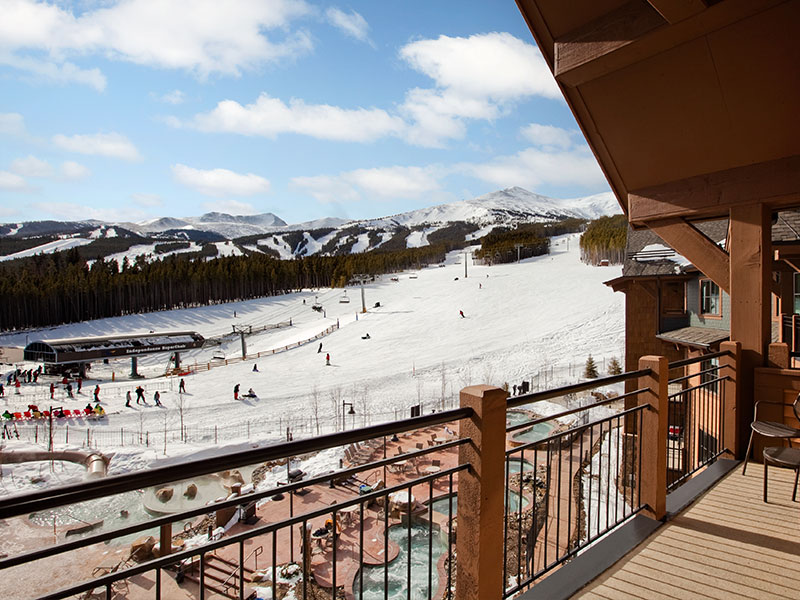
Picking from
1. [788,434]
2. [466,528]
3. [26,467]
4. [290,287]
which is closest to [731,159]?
[788,434]

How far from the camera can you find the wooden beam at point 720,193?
493 cm

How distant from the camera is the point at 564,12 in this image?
4520mm

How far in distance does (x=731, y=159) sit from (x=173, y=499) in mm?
18249

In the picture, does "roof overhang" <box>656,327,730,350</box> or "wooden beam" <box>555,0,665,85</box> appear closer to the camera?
"wooden beam" <box>555,0,665,85</box>

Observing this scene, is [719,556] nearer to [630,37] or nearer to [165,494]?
[630,37]

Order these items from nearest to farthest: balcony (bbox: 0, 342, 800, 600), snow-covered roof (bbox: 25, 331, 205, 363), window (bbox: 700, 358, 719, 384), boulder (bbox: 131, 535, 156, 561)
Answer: balcony (bbox: 0, 342, 800, 600)
window (bbox: 700, 358, 719, 384)
boulder (bbox: 131, 535, 156, 561)
snow-covered roof (bbox: 25, 331, 205, 363)

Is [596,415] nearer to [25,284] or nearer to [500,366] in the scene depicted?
[500,366]

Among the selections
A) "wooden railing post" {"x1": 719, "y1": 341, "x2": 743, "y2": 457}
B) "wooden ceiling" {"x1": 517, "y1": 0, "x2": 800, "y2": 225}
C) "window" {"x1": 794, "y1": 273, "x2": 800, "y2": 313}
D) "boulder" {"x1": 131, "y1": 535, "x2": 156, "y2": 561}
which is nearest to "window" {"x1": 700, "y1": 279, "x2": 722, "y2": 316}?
"window" {"x1": 794, "y1": 273, "x2": 800, "y2": 313}

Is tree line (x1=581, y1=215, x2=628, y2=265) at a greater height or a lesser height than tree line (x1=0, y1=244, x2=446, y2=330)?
greater

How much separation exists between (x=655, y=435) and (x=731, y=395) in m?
2.19

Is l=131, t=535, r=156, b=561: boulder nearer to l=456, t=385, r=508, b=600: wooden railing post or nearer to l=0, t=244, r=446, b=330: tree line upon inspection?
l=456, t=385, r=508, b=600: wooden railing post

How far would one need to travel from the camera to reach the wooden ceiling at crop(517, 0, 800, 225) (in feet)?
13.3

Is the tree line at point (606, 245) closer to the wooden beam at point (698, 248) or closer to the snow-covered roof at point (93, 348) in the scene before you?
the snow-covered roof at point (93, 348)

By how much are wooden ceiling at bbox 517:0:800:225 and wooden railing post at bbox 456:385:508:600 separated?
3.47m
